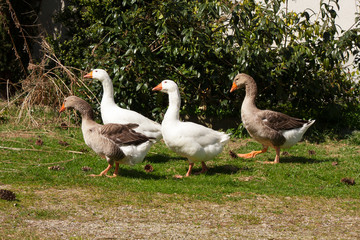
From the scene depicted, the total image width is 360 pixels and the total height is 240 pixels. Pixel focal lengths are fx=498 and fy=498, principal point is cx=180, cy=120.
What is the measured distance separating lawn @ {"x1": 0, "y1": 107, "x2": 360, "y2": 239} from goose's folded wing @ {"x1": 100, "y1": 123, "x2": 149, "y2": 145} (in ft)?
1.81

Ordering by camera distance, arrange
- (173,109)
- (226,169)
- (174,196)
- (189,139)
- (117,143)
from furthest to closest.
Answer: (226,169) < (173,109) < (189,139) < (117,143) < (174,196)

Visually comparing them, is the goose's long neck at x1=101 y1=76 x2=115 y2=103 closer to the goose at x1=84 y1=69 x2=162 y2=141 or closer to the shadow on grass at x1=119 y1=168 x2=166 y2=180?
the goose at x1=84 y1=69 x2=162 y2=141

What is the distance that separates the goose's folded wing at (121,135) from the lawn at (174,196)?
55cm

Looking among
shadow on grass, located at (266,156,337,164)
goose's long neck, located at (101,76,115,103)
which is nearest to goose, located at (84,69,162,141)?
goose's long neck, located at (101,76,115,103)

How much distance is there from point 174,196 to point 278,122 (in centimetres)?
303

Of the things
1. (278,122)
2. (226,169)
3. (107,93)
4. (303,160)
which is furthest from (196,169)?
(107,93)

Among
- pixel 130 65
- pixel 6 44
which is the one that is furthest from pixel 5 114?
pixel 130 65

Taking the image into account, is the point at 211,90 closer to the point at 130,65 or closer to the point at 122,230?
the point at 130,65

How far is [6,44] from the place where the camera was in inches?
529

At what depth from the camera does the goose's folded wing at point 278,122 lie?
8.61 m

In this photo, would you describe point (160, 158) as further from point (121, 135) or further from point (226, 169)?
point (121, 135)

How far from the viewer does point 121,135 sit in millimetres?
7281

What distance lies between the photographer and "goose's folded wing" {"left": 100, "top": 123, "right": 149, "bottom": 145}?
7211 millimetres

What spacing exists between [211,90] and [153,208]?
233 inches
